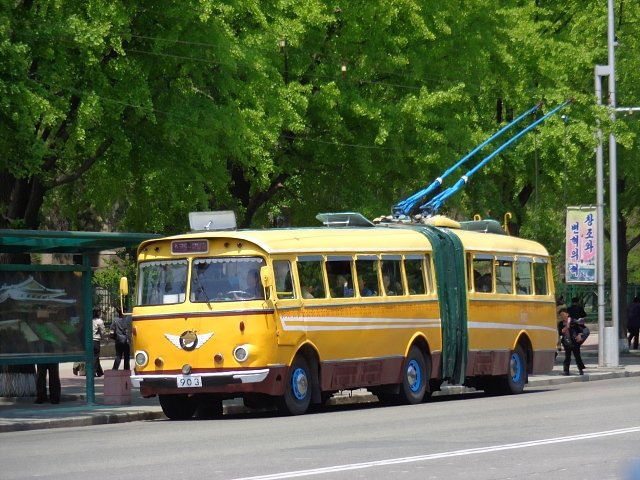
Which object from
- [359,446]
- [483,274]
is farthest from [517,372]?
[359,446]

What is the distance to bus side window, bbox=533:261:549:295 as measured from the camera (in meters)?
30.9

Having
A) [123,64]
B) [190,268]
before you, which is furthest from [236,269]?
[123,64]

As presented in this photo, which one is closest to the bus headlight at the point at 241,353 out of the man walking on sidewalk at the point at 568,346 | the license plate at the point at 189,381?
the license plate at the point at 189,381

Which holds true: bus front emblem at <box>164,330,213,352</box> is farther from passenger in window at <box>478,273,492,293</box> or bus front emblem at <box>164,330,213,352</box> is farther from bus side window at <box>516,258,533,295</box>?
bus side window at <box>516,258,533,295</box>

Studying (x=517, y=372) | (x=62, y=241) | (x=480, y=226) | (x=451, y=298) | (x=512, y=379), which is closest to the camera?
(x=62, y=241)

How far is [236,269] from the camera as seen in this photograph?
2295 cm

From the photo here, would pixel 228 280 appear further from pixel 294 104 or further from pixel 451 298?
pixel 294 104

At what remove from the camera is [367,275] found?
25.2 meters

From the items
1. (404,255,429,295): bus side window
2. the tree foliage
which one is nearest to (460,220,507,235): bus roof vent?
(404,255,429,295): bus side window

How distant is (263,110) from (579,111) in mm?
10307

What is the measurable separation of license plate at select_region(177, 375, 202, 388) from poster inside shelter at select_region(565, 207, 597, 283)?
1621cm

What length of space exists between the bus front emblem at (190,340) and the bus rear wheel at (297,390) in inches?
50.9

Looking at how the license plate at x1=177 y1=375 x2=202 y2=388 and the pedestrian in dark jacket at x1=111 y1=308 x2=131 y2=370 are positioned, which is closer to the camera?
the license plate at x1=177 y1=375 x2=202 y2=388

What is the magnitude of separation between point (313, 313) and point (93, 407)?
12.4 feet
